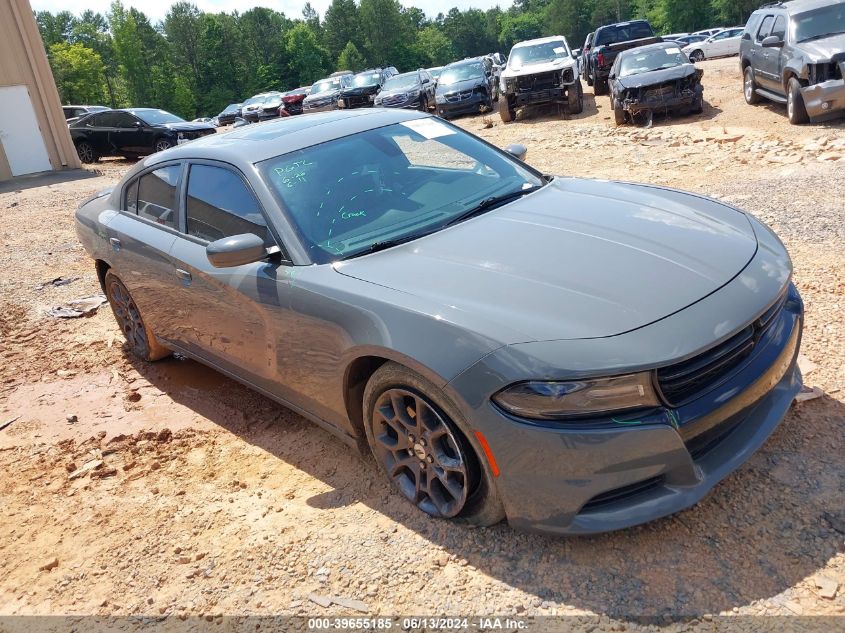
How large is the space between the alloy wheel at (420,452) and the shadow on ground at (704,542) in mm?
117

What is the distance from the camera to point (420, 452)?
2994 millimetres

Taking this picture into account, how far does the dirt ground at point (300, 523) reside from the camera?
2.58 m

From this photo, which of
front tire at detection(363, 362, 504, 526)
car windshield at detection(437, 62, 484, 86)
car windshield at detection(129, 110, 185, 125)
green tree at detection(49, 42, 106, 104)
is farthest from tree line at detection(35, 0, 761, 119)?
front tire at detection(363, 362, 504, 526)

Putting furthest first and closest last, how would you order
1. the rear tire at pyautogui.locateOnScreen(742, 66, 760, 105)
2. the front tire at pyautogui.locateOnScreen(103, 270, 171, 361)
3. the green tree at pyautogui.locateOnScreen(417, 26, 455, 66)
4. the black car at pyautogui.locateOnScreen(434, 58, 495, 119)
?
1. the green tree at pyautogui.locateOnScreen(417, 26, 455, 66)
2. the black car at pyautogui.locateOnScreen(434, 58, 495, 119)
3. the rear tire at pyautogui.locateOnScreen(742, 66, 760, 105)
4. the front tire at pyautogui.locateOnScreen(103, 270, 171, 361)

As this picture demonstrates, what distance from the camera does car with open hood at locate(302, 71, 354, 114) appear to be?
93.1 feet

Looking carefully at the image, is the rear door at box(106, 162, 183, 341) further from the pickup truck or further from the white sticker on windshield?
the pickup truck

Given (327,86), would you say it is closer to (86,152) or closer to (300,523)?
(86,152)

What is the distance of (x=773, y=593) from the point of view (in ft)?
7.91

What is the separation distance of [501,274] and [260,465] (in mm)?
1784

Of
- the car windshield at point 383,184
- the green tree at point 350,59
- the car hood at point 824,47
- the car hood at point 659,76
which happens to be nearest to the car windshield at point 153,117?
the car hood at point 659,76

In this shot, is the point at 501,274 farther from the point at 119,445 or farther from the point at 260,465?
the point at 119,445

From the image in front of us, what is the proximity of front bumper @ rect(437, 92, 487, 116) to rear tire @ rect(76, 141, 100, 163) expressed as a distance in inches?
408

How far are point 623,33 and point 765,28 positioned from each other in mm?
8118

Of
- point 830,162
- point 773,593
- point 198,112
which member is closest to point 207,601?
point 773,593
